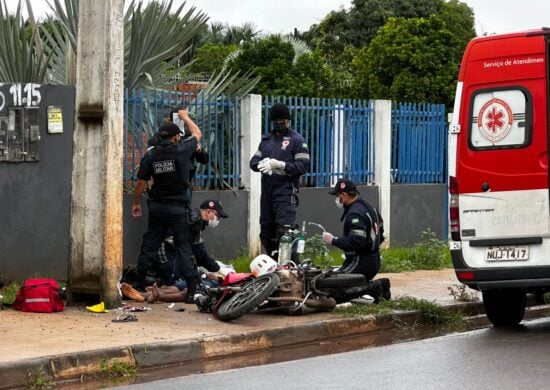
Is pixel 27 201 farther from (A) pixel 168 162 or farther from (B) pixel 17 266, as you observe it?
(A) pixel 168 162

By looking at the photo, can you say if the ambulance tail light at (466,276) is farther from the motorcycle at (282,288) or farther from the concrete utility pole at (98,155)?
the concrete utility pole at (98,155)

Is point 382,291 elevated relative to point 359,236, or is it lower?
lower

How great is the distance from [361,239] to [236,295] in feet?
5.17

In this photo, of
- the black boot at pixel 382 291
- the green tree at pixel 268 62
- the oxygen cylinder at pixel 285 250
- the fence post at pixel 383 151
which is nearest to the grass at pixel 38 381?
the oxygen cylinder at pixel 285 250

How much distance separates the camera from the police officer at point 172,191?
12.0 meters

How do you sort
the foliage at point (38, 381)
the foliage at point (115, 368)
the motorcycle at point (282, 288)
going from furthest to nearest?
1. the motorcycle at point (282, 288)
2. the foliage at point (115, 368)
3. the foliage at point (38, 381)

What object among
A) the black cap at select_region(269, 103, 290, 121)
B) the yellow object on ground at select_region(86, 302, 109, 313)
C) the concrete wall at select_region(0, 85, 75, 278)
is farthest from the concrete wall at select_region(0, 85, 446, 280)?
the black cap at select_region(269, 103, 290, 121)

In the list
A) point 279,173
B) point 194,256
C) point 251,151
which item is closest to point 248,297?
point 194,256

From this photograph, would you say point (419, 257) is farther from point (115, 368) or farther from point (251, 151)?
point (115, 368)

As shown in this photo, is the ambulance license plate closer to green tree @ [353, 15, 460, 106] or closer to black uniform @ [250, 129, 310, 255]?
black uniform @ [250, 129, 310, 255]

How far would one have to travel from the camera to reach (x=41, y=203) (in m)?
12.9

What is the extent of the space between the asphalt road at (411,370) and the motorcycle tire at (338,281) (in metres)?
1.14

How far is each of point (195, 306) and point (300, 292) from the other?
1200 millimetres

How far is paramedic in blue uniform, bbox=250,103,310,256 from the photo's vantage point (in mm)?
13156
